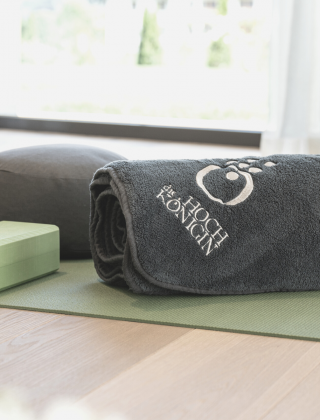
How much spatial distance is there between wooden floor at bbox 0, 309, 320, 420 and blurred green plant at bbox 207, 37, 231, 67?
103 inches

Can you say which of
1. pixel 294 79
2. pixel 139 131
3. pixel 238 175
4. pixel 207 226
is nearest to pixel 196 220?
pixel 207 226

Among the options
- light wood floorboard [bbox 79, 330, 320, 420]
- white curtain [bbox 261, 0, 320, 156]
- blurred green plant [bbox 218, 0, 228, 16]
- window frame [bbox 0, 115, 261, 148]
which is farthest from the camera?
blurred green plant [bbox 218, 0, 228, 16]

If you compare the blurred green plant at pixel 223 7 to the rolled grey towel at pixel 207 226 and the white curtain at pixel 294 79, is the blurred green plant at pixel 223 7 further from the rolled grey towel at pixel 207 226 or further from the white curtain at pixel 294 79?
the rolled grey towel at pixel 207 226

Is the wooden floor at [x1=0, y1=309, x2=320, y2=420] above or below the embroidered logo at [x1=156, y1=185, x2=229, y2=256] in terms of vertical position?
below

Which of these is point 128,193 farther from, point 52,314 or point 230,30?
point 230,30

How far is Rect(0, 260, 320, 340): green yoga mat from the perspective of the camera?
851 mm

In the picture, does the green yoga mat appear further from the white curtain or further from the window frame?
the window frame

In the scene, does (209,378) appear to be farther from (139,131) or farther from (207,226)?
(139,131)

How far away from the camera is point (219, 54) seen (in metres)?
3.25

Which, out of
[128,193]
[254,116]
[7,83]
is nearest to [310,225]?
[128,193]

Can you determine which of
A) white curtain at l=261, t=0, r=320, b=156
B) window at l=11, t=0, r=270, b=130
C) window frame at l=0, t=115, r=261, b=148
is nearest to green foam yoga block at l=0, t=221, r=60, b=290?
white curtain at l=261, t=0, r=320, b=156

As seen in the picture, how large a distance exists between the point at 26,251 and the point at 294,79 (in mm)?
1551

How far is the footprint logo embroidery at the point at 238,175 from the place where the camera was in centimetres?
100

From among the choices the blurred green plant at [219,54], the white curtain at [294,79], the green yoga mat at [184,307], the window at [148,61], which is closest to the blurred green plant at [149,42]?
the window at [148,61]
